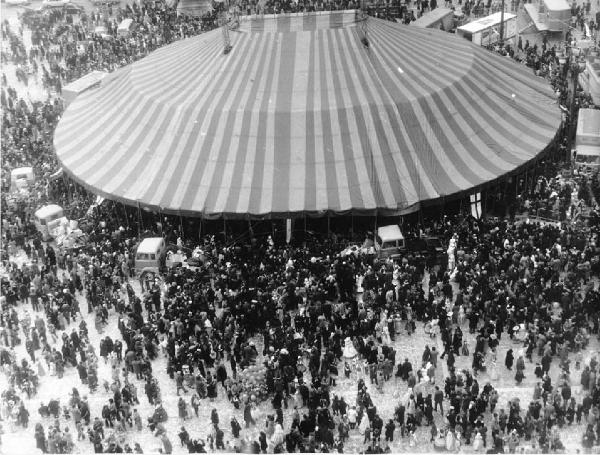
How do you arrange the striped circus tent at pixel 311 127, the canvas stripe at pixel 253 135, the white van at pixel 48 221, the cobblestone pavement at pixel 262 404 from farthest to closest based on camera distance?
the white van at pixel 48 221, the striped circus tent at pixel 311 127, the canvas stripe at pixel 253 135, the cobblestone pavement at pixel 262 404

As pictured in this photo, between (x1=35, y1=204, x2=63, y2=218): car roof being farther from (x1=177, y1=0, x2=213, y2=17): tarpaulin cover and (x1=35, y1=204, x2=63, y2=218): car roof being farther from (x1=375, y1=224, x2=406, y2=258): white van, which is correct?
(x1=177, y1=0, x2=213, y2=17): tarpaulin cover

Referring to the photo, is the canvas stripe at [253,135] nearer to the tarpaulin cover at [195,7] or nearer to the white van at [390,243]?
the white van at [390,243]

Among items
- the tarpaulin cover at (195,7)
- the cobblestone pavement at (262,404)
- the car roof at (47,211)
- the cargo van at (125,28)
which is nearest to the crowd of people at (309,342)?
the cobblestone pavement at (262,404)

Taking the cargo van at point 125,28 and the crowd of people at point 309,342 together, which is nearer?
the crowd of people at point 309,342

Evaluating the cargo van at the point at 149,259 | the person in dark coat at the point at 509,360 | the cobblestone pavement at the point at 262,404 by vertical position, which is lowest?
the cobblestone pavement at the point at 262,404

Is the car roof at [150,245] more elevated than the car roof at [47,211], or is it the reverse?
the car roof at [47,211]

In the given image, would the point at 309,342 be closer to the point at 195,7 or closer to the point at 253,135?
the point at 253,135

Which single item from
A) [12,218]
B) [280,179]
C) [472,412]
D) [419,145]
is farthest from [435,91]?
[12,218]
